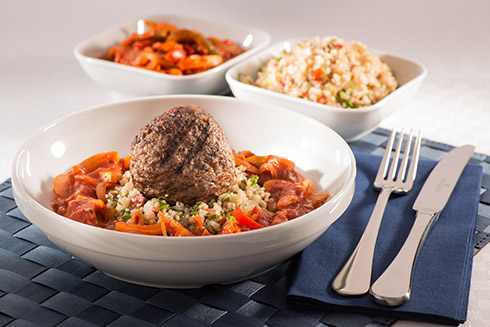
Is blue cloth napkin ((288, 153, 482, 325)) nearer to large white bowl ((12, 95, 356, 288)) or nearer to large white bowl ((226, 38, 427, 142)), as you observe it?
large white bowl ((12, 95, 356, 288))

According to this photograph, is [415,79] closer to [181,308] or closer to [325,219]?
[325,219]

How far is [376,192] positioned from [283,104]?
1.02 meters

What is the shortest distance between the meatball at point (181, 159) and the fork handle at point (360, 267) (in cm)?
66

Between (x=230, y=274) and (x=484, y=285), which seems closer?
(x=230, y=274)

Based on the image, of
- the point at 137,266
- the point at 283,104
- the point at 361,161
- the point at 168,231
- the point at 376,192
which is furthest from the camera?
the point at 283,104

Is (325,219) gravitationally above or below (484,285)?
above

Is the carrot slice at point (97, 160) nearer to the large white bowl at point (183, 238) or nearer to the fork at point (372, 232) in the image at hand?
the large white bowl at point (183, 238)

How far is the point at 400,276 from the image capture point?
2643 mm

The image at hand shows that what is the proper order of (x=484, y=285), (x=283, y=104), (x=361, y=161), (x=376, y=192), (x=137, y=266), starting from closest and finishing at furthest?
(x=137, y=266)
(x=484, y=285)
(x=376, y=192)
(x=361, y=161)
(x=283, y=104)

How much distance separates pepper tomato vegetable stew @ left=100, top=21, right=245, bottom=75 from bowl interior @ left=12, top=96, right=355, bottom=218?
3.77 ft

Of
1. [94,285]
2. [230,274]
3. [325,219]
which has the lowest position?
[94,285]

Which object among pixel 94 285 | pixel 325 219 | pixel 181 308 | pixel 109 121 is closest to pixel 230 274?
pixel 181 308

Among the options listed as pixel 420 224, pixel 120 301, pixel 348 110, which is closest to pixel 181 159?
pixel 120 301

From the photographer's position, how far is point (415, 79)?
4.46 meters
